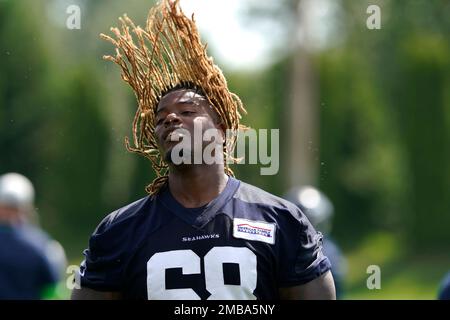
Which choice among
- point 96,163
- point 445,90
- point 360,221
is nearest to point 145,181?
point 96,163

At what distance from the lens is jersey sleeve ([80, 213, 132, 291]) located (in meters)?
3.88

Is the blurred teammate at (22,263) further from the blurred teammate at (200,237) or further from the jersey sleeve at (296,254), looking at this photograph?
the jersey sleeve at (296,254)

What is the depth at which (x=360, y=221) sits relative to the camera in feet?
70.6

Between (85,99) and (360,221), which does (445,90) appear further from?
(85,99)

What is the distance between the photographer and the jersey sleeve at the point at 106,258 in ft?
12.7

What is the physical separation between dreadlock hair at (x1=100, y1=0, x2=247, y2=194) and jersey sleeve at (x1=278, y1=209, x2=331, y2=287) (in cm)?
58

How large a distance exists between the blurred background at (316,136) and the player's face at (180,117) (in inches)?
480

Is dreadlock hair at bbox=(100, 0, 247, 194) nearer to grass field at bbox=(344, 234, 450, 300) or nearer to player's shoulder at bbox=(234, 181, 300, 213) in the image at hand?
player's shoulder at bbox=(234, 181, 300, 213)

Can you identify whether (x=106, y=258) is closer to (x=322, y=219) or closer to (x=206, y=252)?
(x=206, y=252)

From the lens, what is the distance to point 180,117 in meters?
4.00

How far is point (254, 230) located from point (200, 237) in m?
0.22

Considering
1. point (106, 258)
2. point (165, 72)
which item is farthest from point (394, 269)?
point (106, 258)

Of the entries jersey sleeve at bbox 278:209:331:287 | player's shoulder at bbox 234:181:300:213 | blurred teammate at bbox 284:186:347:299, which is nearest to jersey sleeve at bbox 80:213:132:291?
player's shoulder at bbox 234:181:300:213

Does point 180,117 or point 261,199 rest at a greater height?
point 180,117
